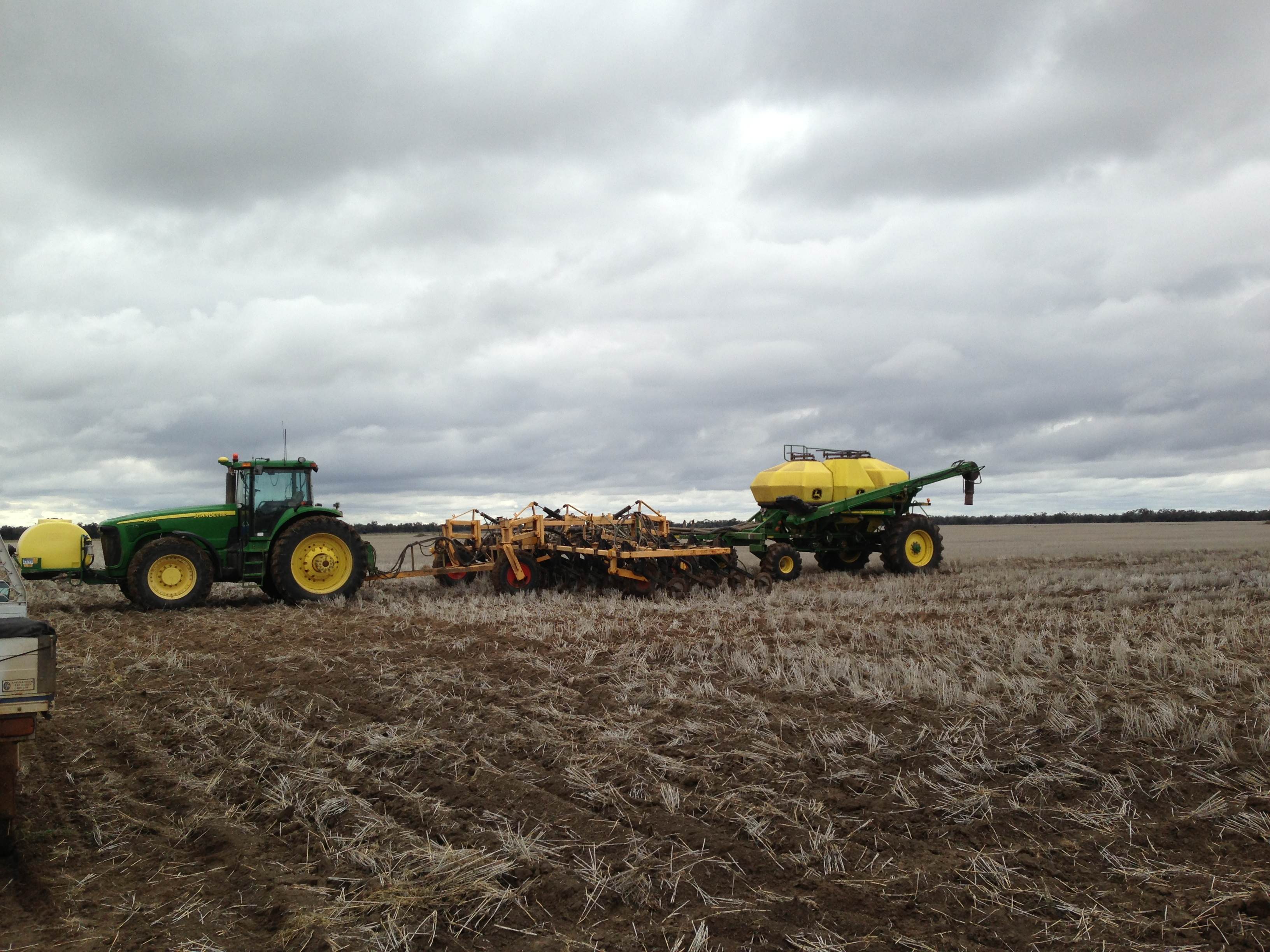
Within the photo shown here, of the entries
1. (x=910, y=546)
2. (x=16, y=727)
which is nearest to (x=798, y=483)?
(x=910, y=546)

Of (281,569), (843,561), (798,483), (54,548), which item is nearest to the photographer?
(54,548)

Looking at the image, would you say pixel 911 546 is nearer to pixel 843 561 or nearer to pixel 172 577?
pixel 843 561

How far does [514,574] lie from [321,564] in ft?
10.9

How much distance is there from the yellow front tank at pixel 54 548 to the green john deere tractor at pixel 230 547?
0.5 inches

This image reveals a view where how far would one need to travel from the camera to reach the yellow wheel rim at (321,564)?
15.1 metres

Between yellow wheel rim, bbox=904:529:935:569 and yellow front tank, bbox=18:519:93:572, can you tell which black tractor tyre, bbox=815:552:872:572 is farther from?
yellow front tank, bbox=18:519:93:572

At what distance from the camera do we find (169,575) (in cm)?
1456

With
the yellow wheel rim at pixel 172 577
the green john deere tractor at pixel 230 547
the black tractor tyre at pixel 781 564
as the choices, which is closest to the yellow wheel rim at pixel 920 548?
the black tractor tyre at pixel 781 564

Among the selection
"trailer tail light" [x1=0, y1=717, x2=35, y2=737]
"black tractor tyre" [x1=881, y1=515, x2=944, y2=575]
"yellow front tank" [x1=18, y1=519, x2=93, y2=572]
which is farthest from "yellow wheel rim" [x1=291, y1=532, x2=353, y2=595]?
"black tractor tyre" [x1=881, y1=515, x2=944, y2=575]

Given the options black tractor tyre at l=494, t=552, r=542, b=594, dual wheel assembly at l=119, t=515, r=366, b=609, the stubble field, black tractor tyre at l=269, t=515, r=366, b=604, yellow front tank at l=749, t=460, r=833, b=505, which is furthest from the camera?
yellow front tank at l=749, t=460, r=833, b=505

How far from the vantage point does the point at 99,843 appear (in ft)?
16.6

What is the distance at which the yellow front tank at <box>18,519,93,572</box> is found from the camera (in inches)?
560

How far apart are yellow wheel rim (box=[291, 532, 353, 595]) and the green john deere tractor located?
0.05 feet

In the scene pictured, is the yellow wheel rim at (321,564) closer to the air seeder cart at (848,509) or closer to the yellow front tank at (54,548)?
the yellow front tank at (54,548)
